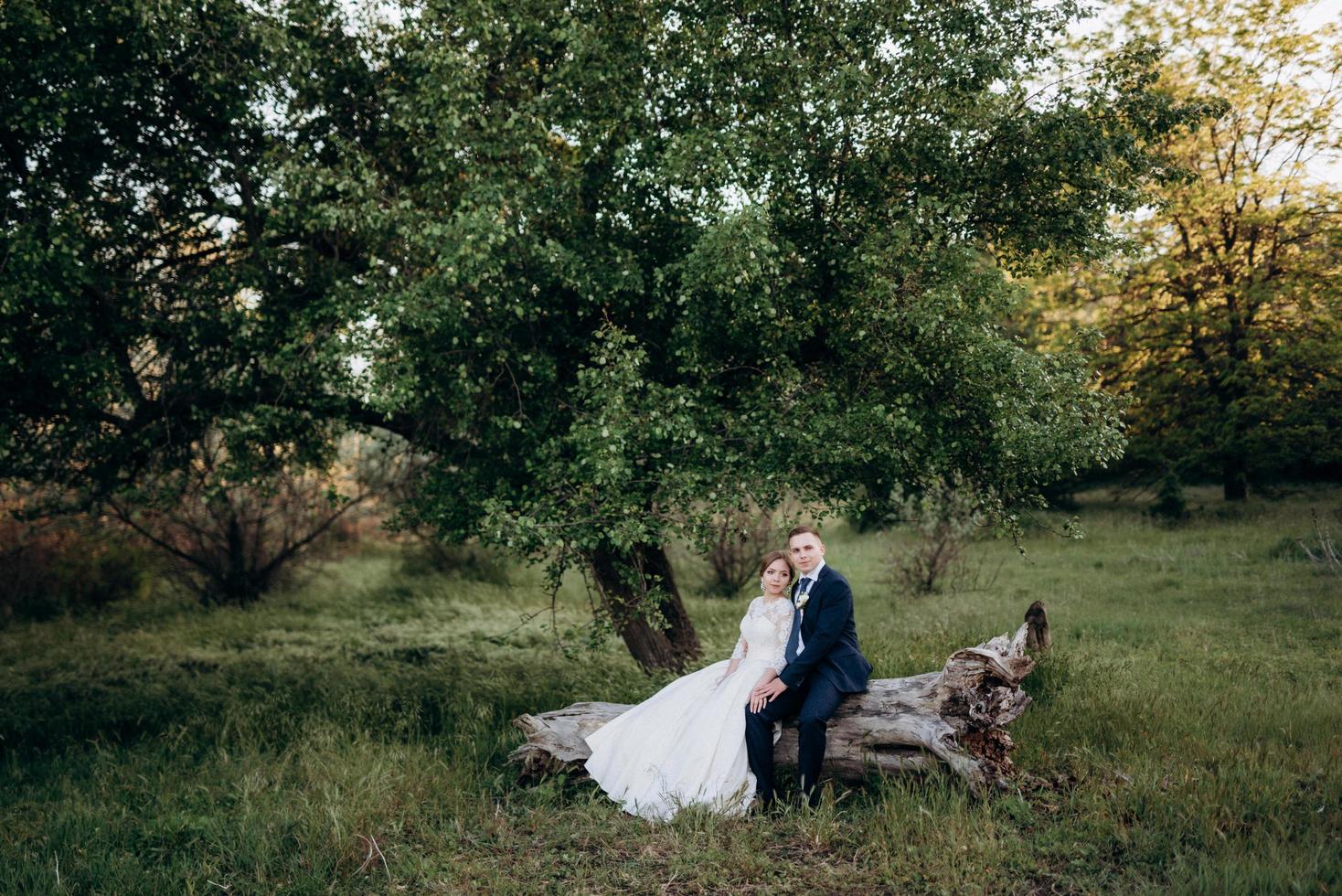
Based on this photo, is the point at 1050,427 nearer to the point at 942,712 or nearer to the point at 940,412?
the point at 940,412

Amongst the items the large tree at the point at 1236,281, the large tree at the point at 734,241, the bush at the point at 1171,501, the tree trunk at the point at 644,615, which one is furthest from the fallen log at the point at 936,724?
the bush at the point at 1171,501

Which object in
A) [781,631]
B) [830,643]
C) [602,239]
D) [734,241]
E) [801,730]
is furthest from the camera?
[602,239]

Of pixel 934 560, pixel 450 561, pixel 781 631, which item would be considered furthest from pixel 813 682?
pixel 450 561

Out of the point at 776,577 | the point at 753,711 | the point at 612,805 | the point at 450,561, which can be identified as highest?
the point at 776,577

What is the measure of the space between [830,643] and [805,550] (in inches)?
27.9

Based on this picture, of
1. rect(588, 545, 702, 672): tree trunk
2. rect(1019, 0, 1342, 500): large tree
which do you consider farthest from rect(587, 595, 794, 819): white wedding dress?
rect(1019, 0, 1342, 500): large tree

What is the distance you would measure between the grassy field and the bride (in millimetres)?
298

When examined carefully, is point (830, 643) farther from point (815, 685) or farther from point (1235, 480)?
point (1235, 480)

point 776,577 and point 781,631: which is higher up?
point 776,577

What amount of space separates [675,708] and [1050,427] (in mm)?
4161

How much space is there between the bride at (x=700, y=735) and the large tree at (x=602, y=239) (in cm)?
→ 140

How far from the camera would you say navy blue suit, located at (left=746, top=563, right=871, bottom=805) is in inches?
242

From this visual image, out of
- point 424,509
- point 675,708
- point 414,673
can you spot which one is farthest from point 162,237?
point 675,708

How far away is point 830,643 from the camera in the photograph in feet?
20.7
